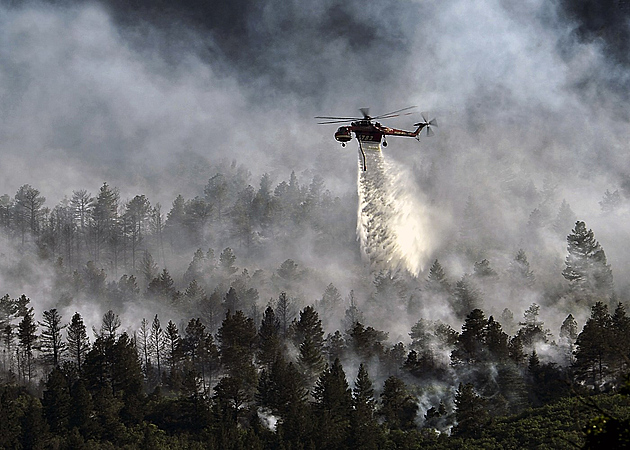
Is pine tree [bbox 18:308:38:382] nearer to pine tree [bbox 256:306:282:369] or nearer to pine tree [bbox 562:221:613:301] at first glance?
pine tree [bbox 256:306:282:369]

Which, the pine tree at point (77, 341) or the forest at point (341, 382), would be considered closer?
the forest at point (341, 382)

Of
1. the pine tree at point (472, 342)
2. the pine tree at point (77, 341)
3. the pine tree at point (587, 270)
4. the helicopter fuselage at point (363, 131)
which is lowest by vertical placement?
the pine tree at point (472, 342)

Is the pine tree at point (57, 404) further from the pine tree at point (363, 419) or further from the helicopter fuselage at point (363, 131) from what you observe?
the helicopter fuselage at point (363, 131)

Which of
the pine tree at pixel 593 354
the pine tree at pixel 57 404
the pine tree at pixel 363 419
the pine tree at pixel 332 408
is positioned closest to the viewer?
the pine tree at pixel 363 419

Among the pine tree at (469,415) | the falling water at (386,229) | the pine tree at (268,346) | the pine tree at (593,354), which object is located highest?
the falling water at (386,229)

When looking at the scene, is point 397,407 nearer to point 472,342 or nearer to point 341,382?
point 341,382

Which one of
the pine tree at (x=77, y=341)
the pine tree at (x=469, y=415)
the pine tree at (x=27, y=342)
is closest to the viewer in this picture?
the pine tree at (x=469, y=415)

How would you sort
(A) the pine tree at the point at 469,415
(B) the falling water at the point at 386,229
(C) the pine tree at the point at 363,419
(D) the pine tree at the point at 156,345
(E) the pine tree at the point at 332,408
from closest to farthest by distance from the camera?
(C) the pine tree at the point at 363,419, (E) the pine tree at the point at 332,408, (A) the pine tree at the point at 469,415, (D) the pine tree at the point at 156,345, (B) the falling water at the point at 386,229

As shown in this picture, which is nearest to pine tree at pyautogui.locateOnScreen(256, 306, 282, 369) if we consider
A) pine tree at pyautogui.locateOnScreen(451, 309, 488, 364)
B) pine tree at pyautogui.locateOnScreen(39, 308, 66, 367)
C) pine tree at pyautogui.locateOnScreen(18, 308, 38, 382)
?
pine tree at pyautogui.locateOnScreen(451, 309, 488, 364)

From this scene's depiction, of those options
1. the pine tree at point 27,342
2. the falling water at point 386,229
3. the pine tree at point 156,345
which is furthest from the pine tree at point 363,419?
the falling water at point 386,229

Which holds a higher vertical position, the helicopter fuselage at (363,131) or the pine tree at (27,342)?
the helicopter fuselage at (363,131)

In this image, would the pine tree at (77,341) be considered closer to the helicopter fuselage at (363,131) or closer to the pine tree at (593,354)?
the helicopter fuselage at (363,131)

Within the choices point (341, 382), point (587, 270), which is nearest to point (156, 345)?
point (341, 382)

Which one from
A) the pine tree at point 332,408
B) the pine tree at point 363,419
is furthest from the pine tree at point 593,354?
the pine tree at point 332,408
